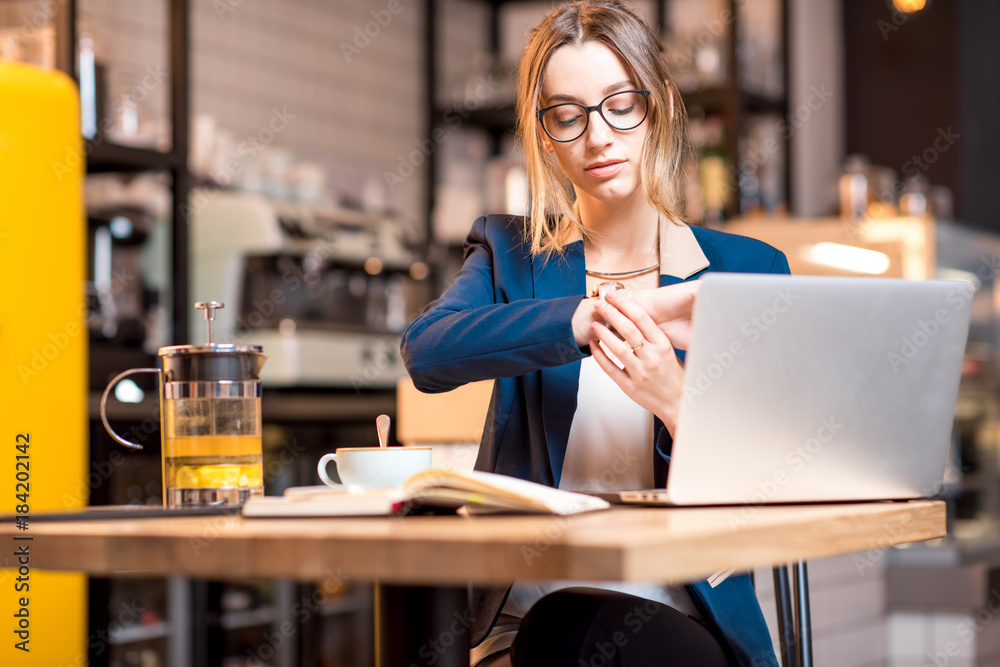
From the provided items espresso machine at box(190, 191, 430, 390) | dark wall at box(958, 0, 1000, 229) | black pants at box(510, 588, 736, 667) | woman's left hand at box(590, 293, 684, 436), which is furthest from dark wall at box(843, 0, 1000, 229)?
black pants at box(510, 588, 736, 667)

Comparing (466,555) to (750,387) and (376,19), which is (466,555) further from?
(376,19)

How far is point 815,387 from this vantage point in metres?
0.93

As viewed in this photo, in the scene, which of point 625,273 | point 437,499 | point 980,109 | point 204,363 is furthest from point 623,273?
point 980,109

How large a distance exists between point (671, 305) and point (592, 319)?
0.09m

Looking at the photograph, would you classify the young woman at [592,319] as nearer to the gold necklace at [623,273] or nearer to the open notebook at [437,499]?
the gold necklace at [623,273]

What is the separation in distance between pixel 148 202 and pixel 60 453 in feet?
3.81

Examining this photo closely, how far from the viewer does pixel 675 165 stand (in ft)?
4.87

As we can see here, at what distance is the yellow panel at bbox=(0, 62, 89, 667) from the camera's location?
2.09 metres

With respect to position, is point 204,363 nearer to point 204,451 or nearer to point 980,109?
point 204,451

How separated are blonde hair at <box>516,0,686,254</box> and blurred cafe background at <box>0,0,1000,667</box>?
2.19ft

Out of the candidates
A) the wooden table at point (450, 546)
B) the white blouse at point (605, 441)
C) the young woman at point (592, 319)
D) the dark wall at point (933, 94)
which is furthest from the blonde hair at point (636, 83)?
the dark wall at point (933, 94)

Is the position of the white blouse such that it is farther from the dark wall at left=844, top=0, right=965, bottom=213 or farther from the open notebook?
the dark wall at left=844, top=0, right=965, bottom=213

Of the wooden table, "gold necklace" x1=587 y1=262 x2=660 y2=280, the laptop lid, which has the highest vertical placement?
"gold necklace" x1=587 y1=262 x2=660 y2=280

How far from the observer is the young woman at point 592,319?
3.49 ft
